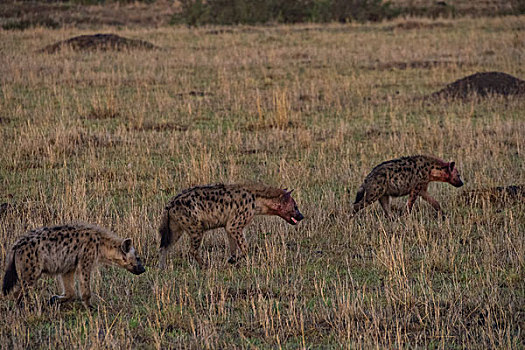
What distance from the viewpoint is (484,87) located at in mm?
19406

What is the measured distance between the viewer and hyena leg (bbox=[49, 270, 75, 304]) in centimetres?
682

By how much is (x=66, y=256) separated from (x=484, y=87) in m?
15.0

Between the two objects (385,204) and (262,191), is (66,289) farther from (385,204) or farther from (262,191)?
(385,204)

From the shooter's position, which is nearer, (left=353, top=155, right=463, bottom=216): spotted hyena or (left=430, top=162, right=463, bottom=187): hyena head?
(left=353, top=155, right=463, bottom=216): spotted hyena

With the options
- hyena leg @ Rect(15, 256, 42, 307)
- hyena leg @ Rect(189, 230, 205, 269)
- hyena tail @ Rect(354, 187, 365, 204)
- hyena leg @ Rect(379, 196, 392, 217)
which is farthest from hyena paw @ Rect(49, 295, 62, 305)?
hyena leg @ Rect(379, 196, 392, 217)

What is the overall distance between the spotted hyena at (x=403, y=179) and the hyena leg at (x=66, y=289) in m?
4.19

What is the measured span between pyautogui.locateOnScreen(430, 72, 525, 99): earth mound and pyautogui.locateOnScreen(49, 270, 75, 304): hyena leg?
13927 mm

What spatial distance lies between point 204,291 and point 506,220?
4099 millimetres

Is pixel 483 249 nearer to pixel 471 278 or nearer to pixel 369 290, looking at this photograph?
pixel 471 278

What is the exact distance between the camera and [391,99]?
62.2 feet

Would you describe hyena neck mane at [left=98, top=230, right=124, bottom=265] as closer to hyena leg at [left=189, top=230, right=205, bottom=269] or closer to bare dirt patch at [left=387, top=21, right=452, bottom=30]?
hyena leg at [left=189, top=230, right=205, bottom=269]

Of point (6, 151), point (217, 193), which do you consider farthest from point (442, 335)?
point (6, 151)

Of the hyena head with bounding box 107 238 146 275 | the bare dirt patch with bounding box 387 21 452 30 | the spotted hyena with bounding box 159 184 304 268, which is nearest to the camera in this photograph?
the hyena head with bounding box 107 238 146 275

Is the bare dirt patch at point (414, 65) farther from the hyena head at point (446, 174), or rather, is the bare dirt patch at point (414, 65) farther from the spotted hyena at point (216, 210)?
the spotted hyena at point (216, 210)
